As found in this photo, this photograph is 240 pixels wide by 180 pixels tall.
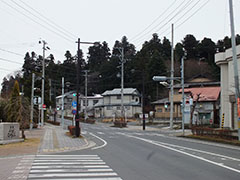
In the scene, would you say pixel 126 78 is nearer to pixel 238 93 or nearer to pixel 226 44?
pixel 226 44

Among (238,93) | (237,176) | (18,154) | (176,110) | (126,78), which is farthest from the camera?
(126,78)

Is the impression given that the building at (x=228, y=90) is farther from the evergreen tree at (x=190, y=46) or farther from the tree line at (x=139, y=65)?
the evergreen tree at (x=190, y=46)

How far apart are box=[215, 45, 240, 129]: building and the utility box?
18.7m

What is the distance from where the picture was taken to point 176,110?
60531mm

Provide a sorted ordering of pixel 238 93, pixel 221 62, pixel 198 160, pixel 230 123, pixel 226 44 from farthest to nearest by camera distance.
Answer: pixel 226 44 < pixel 221 62 < pixel 230 123 < pixel 238 93 < pixel 198 160

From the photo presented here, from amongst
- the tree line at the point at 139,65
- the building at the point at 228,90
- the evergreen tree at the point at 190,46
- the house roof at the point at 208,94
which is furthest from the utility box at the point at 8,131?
the evergreen tree at the point at 190,46

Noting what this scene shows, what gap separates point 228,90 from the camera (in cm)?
2916

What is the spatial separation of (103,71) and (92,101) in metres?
14.6

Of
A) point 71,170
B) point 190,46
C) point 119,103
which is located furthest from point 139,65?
point 71,170

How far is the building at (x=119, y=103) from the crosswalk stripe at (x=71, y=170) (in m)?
62.5

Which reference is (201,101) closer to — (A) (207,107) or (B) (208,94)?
(A) (207,107)

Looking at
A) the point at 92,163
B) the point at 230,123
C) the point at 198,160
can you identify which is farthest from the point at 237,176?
the point at 230,123

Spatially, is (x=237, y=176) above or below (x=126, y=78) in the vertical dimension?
below

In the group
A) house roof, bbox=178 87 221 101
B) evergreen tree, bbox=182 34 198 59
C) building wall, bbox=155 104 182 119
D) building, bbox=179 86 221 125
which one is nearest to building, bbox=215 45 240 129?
building, bbox=179 86 221 125
